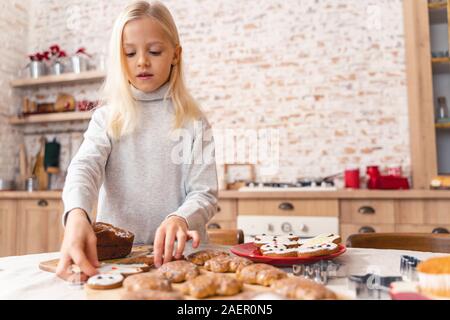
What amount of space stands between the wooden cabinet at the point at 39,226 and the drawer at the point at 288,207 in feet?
5.97

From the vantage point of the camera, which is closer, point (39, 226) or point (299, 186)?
point (299, 186)

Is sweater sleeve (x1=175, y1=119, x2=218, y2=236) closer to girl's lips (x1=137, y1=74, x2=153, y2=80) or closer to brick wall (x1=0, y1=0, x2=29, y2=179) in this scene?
girl's lips (x1=137, y1=74, x2=153, y2=80)

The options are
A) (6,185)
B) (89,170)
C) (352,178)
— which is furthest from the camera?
(6,185)

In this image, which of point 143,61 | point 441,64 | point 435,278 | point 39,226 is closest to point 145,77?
point 143,61

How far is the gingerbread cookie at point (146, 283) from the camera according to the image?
736 millimetres

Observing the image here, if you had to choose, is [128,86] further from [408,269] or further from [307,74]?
[307,74]

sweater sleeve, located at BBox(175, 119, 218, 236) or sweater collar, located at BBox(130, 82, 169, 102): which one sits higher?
sweater collar, located at BBox(130, 82, 169, 102)

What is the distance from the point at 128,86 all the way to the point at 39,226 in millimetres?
2944

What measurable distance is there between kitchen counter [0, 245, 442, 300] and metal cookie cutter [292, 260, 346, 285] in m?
0.02

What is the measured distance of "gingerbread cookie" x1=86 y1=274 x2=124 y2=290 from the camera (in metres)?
0.77

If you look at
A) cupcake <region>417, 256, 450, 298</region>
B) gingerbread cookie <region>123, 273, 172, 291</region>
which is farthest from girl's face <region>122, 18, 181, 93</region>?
cupcake <region>417, 256, 450, 298</region>

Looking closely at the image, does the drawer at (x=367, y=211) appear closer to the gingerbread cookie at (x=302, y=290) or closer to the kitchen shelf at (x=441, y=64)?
the kitchen shelf at (x=441, y=64)

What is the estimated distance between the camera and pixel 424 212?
2820mm

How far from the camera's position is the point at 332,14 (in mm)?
3805
